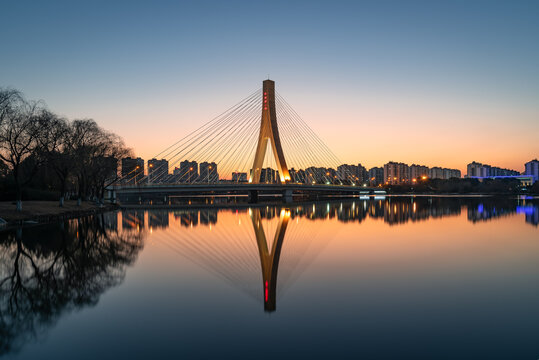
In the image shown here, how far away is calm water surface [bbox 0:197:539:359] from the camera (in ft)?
22.4

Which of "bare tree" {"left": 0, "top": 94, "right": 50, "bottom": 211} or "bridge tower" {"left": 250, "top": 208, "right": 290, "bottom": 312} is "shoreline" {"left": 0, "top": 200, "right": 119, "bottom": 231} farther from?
"bridge tower" {"left": 250, "top": 208, "right": 290, "bottom": 312}

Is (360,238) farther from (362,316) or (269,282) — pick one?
(362,316)

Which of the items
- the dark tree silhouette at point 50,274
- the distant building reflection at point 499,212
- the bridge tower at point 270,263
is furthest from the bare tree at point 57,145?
the distant building reflection at point 499,212

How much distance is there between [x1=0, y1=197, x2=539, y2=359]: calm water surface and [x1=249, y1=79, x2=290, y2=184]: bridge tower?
1525 inches

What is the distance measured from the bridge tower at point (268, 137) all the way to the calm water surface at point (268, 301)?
38.7 metres

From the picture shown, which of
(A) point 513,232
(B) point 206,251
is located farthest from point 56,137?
(A) point 513,232

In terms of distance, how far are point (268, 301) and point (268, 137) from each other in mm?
49609

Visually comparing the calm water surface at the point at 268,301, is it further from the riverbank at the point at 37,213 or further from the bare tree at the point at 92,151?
the bare tree at the point at 92,151

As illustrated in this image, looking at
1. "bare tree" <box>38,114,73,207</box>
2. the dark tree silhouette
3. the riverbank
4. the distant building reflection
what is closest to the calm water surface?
the dark tree silhouette

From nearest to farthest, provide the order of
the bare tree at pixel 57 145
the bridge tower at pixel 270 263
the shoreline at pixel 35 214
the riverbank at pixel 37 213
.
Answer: the bridge tower at pixel 270 263
the shoreline at pixel 35 214
the riverbank at pixel 37 213
the bare tree at pixel 57 145

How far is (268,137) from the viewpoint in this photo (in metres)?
58.4

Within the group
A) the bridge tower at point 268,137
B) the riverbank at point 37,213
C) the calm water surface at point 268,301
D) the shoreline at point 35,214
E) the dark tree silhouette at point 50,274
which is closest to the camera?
the calm water surface at point 268,301

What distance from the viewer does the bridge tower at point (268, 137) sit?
187ft

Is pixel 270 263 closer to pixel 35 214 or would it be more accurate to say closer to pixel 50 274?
pixel 50 274
